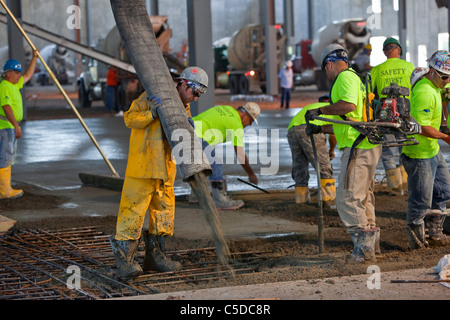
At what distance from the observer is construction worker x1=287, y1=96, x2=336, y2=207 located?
8.94 metres

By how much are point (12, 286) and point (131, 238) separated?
1014mm

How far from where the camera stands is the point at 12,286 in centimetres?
588

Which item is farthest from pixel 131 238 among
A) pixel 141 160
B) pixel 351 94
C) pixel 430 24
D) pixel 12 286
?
pixel 430 24

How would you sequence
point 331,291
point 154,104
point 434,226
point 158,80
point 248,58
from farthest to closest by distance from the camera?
1. point 248,58
2. point 434,226
3. point 158,80
4. point 154,104
5. point 331,291

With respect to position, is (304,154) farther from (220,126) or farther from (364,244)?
(364,244)

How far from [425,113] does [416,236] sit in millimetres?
1147

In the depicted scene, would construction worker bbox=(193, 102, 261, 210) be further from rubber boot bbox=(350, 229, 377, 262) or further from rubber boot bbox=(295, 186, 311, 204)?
rubber boot bbox=(350, 229, 377, 262)

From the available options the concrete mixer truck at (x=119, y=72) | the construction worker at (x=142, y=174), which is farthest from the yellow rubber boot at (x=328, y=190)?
the concrete mixer truck at (x=119, y=72)

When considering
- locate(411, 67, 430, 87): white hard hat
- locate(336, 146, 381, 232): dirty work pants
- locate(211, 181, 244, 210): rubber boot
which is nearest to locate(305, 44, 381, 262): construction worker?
locate(336, 146, 381, 232): dirty work pants

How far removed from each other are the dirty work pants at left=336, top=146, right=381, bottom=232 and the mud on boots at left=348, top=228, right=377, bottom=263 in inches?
3.9

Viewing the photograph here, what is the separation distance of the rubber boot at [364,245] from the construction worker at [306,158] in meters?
2.63

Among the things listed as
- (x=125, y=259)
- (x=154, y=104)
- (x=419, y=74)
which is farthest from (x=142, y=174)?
(x=419, y=74)

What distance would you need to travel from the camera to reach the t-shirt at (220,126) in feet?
28.8

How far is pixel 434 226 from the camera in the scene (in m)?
7.00
